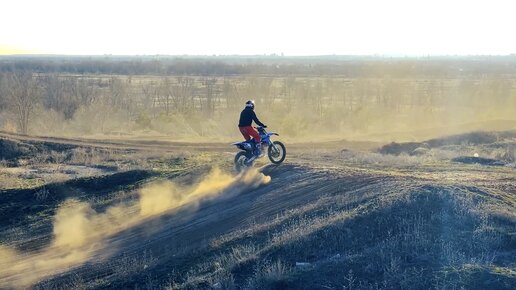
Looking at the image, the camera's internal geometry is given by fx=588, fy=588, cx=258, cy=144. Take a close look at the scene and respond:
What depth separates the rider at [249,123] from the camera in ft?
55.3

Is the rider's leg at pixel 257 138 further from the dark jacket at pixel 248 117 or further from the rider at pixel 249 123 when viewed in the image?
the dark jacket at pixel 248 117

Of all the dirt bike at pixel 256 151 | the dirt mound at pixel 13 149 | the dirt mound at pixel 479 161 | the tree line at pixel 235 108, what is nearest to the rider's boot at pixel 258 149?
the dirt bike at pixel 256 151

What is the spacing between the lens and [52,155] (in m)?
30.3

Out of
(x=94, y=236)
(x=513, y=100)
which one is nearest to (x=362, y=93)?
(x=513, y=100)

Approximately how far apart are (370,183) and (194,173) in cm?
728

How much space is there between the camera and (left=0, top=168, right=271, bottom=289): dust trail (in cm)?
1466

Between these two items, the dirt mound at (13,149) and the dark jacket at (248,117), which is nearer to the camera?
the dark jacket at (248,117)

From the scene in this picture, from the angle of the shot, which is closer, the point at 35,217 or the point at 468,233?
the point at 468,233

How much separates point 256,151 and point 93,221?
17.8ft

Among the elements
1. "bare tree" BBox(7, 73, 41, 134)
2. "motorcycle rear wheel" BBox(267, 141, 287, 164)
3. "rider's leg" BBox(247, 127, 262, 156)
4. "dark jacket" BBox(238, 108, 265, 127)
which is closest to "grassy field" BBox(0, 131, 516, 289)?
"motorcycle rear wheel" BBox(267, 141, 287, 164)

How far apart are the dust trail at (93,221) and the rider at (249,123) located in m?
1.18

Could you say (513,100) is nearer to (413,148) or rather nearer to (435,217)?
(413,148)

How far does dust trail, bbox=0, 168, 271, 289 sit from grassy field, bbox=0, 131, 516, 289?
0.06m

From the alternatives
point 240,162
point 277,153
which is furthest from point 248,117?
point 277,153
